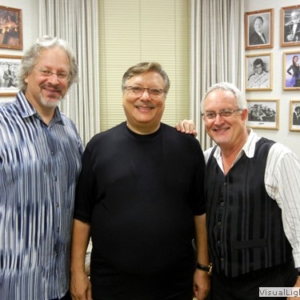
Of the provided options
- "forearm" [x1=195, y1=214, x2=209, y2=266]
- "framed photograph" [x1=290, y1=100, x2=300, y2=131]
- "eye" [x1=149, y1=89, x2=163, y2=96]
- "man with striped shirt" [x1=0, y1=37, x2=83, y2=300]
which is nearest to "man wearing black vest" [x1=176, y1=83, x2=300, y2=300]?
"forearm" [x1=195, y1=214, x2=209, y2=266]

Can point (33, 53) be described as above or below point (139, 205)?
above

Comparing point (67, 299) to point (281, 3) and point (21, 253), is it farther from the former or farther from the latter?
point (281, 3)

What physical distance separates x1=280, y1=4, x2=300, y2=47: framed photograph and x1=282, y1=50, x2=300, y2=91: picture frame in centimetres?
10

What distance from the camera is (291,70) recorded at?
3.62m

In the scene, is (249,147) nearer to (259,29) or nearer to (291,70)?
(291,70)

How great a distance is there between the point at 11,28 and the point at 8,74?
0.40 meters

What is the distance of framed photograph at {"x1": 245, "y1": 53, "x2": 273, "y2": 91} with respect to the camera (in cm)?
377

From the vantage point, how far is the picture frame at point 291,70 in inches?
141

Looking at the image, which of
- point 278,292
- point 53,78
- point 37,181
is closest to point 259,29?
point 53,78

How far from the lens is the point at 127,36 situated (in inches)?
150

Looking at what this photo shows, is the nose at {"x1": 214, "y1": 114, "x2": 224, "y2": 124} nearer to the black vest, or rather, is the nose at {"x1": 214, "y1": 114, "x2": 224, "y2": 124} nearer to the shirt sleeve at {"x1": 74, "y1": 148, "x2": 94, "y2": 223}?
the black vest

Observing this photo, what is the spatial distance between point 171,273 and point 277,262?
45 cm

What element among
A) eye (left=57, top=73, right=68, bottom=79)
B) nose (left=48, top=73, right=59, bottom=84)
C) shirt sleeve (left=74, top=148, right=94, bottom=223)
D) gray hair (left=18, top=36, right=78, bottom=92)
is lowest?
shirt sleeve (left=74, top=148, right=94, bottom=223)

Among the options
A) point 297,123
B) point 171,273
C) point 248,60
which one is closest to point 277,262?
point 171,273
